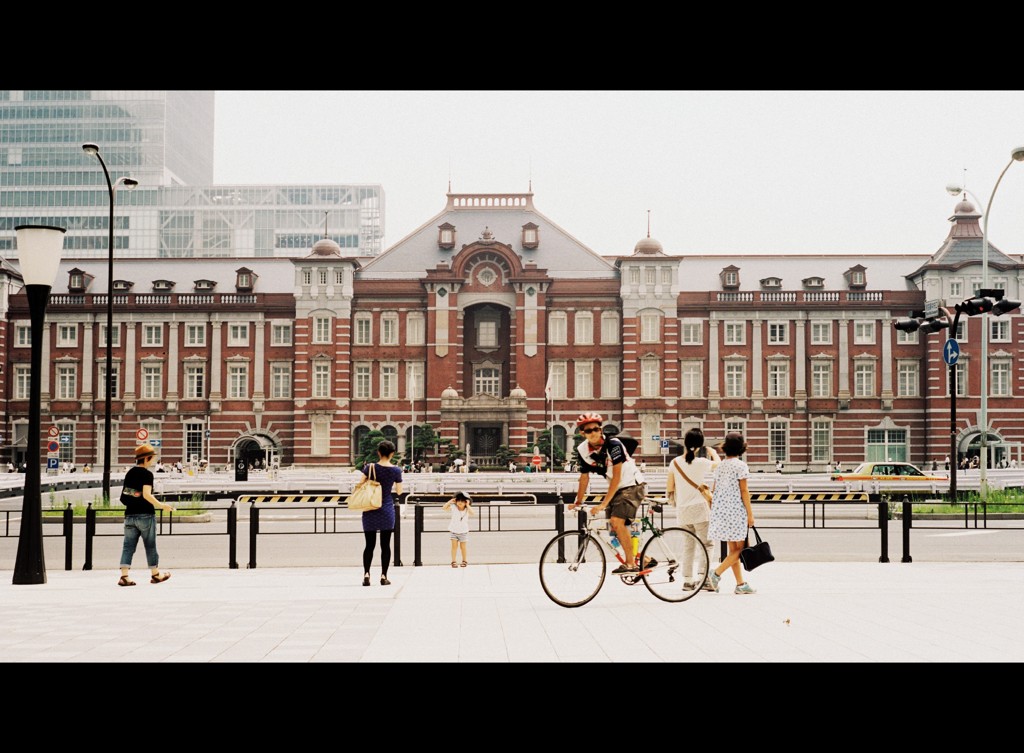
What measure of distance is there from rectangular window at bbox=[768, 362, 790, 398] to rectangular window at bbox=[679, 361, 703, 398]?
3.97 meters

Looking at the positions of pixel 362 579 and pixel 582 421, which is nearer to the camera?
pixel 582 421

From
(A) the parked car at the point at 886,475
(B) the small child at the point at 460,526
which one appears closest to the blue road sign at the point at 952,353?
(A) the parked car at the point at 886,475

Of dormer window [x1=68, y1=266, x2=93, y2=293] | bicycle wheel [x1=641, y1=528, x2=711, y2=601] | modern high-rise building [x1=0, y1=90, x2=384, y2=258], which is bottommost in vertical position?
bicycle wheel [x1=641, y1=528, x2=711, y2=601]

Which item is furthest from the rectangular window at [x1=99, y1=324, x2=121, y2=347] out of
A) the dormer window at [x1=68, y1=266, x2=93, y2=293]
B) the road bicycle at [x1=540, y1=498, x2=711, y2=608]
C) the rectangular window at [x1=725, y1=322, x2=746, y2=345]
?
the road bicycle at [x1=540, y1=498, x2=711, y2=608]

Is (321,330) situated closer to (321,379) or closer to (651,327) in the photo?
(321,379)

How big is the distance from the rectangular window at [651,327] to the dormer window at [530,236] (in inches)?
312

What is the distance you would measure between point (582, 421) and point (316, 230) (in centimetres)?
11626

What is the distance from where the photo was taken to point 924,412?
57156mm

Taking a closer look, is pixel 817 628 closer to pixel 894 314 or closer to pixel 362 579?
pixel 362 579

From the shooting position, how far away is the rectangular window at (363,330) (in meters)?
57.9

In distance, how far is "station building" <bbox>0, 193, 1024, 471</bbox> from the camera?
5688 cm

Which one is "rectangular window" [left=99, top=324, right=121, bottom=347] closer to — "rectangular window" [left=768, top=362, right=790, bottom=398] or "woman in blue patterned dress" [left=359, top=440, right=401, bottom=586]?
"rectangular window" [left=768, top=362, right=790, bottom=398]
